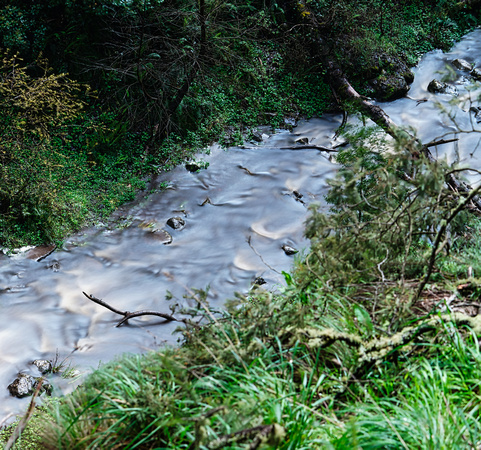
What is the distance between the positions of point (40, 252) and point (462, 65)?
10.4 m

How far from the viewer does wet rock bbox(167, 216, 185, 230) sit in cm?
785

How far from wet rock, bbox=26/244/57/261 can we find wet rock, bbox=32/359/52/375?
209 centimetres

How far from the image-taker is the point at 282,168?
30.2ft

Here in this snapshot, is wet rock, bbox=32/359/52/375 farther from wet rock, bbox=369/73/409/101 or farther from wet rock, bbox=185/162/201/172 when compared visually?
wet rock, bbox=369/73/409/101

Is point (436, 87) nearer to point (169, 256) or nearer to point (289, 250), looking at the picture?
point (289, 250)

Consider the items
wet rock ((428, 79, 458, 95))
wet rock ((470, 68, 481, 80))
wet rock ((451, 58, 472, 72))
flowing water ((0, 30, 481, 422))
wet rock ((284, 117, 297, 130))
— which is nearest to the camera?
flowing water ((0, 30, 481, 422))

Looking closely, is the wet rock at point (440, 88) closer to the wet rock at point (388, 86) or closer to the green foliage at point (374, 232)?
the wet rock at point (388, 86)

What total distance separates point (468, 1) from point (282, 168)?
27.1 ft

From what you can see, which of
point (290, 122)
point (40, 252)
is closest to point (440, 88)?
point (290, 122)

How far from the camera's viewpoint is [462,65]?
11.4m

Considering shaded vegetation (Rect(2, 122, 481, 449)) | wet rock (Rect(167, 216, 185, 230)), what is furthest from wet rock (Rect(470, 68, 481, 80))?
shaded vegetation (Rect(2, 122, 481, 449))

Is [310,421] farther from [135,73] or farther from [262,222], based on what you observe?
[135,73]

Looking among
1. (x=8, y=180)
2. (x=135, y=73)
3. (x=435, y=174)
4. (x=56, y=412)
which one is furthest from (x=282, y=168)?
(x=56, y=412)

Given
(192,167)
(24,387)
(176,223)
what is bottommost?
(24,387)
